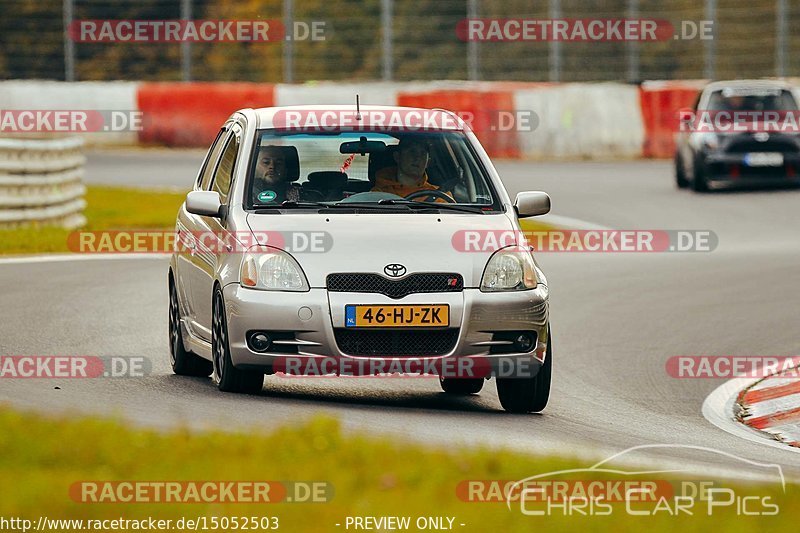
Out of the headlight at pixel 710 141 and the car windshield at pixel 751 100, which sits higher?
the car windshield at pixel 751 100

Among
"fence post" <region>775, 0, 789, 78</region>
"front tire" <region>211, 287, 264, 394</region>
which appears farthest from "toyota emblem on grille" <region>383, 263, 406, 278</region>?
"fence post" <region>775, 0, 789, 78</region>

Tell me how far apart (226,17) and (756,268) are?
23.2 meters

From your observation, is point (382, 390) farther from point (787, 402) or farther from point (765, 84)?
point (765, 84)

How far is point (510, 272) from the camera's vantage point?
377 inches

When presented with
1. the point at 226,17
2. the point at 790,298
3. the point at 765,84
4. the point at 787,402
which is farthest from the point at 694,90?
the point at 787,402

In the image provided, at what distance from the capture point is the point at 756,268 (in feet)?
59.2

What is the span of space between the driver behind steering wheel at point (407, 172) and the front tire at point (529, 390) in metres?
1.12

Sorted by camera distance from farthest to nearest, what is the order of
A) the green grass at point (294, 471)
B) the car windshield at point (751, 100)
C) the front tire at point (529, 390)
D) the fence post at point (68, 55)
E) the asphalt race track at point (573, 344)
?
the fence post at point (68, 55) < the car windshield at point (751, 100) < the front tire at point (529, 390) < the asphalt race track at point (573, 344) < the green grass at point (294, 471)

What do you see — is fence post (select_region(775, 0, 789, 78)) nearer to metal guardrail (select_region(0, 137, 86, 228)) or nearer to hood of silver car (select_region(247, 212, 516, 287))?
metal guardrail (select_region(0, 137, 86, 228))

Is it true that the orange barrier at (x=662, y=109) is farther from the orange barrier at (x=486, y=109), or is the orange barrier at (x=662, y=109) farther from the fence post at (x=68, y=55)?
the fence post at (x=68, y=55)

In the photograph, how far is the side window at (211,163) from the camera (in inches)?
443

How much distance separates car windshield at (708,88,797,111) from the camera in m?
27.4

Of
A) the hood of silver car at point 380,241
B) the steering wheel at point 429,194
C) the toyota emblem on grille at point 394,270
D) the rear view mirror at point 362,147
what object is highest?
the rear view mirror at point 362,147

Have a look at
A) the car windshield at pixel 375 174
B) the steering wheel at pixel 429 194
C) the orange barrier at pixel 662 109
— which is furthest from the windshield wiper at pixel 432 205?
the orange barrier at pixel 662 109
